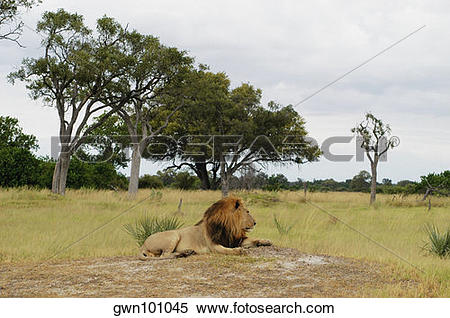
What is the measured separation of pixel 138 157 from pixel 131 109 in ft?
20.8

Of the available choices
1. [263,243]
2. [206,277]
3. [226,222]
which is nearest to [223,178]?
[263,243]

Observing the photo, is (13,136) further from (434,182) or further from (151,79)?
(434,182)

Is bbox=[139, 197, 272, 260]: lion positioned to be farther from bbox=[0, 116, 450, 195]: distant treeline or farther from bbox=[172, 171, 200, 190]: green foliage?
bbox=[172, 171, 200, 190]: green foliage

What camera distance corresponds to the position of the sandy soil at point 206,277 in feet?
21.5

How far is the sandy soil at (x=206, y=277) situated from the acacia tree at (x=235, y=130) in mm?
25940

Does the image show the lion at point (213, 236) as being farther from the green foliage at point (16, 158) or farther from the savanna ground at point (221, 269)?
the green foliage at point (16, 158)

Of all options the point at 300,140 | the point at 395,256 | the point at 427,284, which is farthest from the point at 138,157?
the point at 427,284

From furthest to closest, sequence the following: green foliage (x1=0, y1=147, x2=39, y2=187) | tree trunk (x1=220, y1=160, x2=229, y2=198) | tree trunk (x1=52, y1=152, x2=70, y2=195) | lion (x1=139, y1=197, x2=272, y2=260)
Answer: tree trunk (x1=220, y1=160, x2=229, y2=198)
green foliage (x1=0, y1=147, x2=39, y2=187)
tree trunk (x1=52, y1=152, x2=70, y2=195)
lion (x1=139, y1=197, x2=272, y2=260)

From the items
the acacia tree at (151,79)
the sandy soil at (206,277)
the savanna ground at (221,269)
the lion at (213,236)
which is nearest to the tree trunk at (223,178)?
the acacia tree at (151,79)

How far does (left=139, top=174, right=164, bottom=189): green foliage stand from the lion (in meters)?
37.4

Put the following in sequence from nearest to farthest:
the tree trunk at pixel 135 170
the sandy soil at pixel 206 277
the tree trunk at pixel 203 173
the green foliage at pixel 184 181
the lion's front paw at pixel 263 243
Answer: the sandy soil at pixel 206 277 → the lion's front paw at pixel 263 243 → the tree trunk at pixel 135 170 → the tree trunk at pixel 203 173 → the green foliage at pixel 184 181

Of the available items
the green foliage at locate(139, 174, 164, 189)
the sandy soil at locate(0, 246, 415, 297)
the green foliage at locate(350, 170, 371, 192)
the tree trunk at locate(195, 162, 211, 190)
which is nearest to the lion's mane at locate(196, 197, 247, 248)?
the sandy soil at locate(0, 246, 415, 297)

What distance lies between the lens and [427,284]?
7016mm

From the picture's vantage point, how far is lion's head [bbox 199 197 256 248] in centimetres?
863
